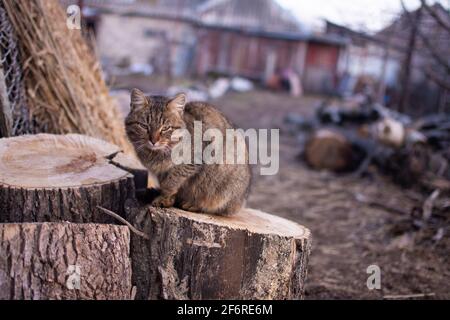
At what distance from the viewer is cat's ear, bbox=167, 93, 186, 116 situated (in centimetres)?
308

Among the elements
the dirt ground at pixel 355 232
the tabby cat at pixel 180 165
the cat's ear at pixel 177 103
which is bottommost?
the dirt ground at pixel 355 232

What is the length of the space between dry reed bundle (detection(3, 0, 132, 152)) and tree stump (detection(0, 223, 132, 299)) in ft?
6.32

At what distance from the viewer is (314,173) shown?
26.2ft

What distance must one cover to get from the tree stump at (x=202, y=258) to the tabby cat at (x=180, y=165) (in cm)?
25

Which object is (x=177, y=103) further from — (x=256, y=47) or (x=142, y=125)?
(x=256, y=47)

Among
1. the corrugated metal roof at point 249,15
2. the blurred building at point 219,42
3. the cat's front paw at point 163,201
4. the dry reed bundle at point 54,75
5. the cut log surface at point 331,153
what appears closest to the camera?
the cat's front paw at point 163,201

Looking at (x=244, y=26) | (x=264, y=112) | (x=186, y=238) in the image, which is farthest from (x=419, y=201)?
(x=244, y=26)

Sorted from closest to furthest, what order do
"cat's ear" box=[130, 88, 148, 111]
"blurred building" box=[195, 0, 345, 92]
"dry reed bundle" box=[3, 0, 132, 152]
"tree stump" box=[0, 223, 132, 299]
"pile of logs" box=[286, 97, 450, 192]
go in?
"tree stump" box=[0, 223, 132, 299], "cat's ear" box=[130, 88, 148, 111], "dry reed bundle" box=[3, 0, 132, 152], "pile of logs" box=[286, 97, 450, 192], "blurred building" box=[195, 0, 345, 92]

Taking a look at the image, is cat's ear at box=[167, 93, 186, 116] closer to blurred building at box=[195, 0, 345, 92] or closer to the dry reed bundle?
the dry reed bundle

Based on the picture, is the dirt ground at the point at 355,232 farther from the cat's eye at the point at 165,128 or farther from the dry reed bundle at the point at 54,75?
the dry reed bundle at the point at 54,75

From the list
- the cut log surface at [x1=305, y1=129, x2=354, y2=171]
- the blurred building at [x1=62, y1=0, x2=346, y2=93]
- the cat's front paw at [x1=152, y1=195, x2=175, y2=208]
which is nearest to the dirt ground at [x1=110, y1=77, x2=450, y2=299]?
the cut log surface at [x1=305, y1=129, x2=354, y2=171]

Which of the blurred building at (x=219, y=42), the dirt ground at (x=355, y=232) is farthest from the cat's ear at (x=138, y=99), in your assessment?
the blurred building at (x=219, y=42)

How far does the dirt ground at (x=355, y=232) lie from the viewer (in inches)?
161

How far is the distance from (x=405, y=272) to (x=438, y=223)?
104 centimetres
